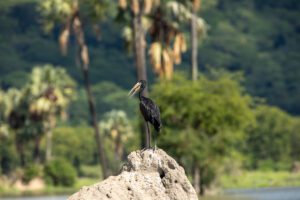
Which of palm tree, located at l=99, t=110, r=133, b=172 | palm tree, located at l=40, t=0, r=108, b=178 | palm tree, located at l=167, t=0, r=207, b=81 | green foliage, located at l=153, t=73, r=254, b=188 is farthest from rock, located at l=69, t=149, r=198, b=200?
palm tree, located at l=99, t=110, r=133, b=172

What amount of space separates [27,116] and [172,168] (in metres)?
85.4

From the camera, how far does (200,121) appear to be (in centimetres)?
5844

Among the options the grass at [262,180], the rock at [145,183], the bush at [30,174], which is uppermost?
the rock at [145,183]

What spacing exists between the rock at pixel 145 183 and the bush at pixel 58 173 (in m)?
83.4

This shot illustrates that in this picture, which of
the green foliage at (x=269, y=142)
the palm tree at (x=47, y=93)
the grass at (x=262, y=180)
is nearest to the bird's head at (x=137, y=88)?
the grass at (x=262, y=180)

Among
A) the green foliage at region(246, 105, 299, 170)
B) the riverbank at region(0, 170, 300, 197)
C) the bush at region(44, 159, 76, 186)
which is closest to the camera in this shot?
the riverbank at region(0, 170, 300, 197)

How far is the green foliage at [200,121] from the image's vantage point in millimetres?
56875

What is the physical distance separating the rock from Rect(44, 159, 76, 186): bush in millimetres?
83382

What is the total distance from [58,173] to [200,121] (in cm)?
4369

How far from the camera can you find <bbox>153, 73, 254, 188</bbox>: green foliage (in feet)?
187

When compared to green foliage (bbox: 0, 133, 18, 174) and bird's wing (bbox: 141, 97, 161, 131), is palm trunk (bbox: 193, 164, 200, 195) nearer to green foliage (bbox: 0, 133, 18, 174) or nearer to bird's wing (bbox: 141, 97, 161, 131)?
bird's wing (bbox: 141, 97, 161, 131)

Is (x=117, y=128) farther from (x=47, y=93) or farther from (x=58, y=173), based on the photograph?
(x=47, y=93)

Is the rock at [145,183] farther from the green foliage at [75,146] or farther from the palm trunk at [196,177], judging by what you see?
the green foliage at [75,146]

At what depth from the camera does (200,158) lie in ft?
185
